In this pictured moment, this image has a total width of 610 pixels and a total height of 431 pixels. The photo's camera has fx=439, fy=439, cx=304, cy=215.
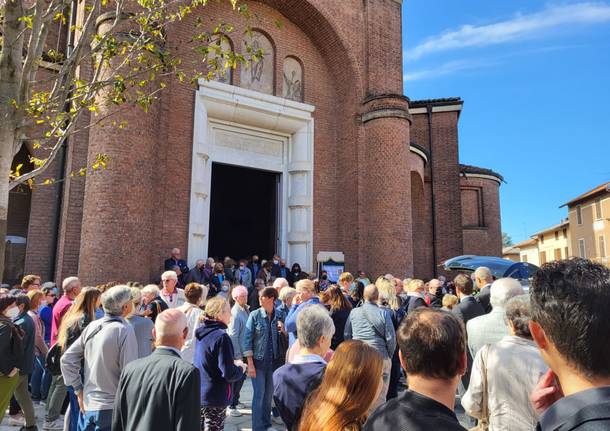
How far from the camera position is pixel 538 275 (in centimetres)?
142

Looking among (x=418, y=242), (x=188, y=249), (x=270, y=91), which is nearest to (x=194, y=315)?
(x=188, y=249)

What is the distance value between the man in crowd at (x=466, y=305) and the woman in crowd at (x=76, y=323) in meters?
4.21

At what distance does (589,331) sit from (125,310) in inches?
144

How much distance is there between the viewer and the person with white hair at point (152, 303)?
574 centimetres

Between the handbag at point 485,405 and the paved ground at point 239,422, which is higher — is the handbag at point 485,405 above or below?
above

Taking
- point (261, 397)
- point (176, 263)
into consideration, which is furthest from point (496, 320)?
point (176, 263)

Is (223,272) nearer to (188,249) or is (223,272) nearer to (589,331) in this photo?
(188,249)

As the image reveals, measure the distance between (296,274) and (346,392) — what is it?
11.2 m

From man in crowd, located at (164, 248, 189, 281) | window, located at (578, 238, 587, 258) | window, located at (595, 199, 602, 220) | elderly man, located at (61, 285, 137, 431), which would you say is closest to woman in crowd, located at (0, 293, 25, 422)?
elderly man, located at (61, 285, 137, 431)

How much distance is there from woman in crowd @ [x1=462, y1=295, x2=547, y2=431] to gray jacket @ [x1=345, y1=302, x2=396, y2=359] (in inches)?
103

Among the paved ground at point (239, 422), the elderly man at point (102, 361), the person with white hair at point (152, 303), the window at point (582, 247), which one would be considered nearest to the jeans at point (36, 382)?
the paved ground at point (239, 422)

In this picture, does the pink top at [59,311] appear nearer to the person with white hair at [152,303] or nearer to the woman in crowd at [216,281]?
the person with white hair at [152,303]

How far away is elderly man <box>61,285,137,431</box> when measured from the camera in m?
3.66

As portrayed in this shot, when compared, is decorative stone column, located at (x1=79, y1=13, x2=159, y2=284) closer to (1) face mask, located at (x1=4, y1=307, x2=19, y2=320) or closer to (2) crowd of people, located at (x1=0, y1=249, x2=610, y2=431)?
(2) crowd of people, located at (x1=0, y1=249, x2=610, y2=431)
